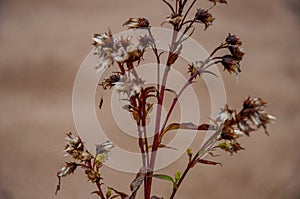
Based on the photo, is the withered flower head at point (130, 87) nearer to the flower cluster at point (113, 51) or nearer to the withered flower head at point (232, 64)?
the flower cluster at point (113, 51)

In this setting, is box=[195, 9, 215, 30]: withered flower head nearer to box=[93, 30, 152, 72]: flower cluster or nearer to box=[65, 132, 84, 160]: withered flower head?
box=[93, 30, 152, 72]: flower cluster

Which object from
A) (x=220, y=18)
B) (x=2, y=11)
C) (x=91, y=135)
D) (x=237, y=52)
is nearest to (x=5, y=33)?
(x=2, y=11)

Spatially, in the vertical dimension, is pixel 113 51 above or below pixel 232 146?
above

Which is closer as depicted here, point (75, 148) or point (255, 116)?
point (255, 116)

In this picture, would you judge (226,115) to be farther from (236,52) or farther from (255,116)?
(236,52)

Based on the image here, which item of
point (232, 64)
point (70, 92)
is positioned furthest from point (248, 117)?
point (70, 92)

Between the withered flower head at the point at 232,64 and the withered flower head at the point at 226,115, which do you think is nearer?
the withered flower head at the point at 226,115

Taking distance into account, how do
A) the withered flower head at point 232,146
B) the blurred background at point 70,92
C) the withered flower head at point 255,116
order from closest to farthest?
the withered flower head at point 255,116 < the withered flower head at point 232,146 < the blurred background at point 70,92

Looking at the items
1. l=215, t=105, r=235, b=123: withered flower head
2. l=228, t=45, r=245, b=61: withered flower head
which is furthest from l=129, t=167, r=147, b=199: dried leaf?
l=228, t=45, r=245, b=61: withered flower head

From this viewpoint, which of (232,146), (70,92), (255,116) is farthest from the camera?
(70,92)

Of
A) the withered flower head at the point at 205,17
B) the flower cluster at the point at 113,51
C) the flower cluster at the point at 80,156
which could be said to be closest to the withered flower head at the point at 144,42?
the flower cluster at the point at 113,51
